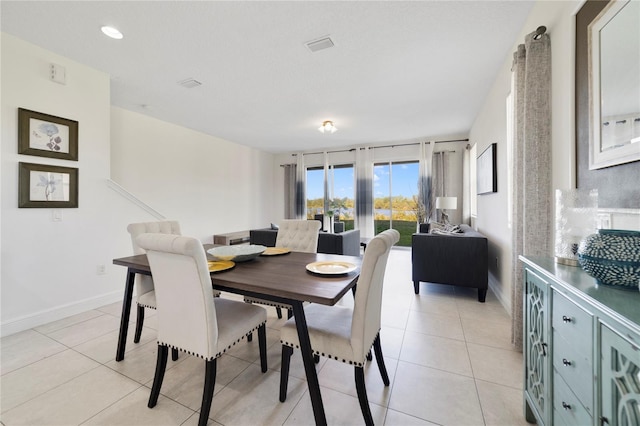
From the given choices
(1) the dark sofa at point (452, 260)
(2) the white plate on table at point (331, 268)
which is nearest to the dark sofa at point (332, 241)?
(1) the dark sofa at point (452, 260)

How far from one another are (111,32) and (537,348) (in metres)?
3.86

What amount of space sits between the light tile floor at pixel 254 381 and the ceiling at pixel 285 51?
2702 millimetres

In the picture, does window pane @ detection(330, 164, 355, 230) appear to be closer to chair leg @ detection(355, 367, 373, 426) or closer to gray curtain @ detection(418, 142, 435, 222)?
gray curtain @ detection(418, 142, 435, 222)

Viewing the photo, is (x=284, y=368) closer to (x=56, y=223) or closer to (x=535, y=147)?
(x=535, y=147)

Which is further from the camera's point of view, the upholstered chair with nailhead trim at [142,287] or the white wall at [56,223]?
the white wall at [56,223]

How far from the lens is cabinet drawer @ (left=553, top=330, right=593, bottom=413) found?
2.70 feet

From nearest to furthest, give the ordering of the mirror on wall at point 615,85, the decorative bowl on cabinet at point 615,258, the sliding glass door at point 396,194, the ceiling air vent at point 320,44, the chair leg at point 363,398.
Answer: the decorative bowl on cabinet at point 615,258 → the mirror on wall at point 615,85 → the chair leg at point 363,398 → the ceiling air vent at point 320,44 → the sliding glass door at point 396,194

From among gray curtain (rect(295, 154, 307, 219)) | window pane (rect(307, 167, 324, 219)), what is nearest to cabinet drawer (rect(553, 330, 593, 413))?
window pane (rect(307, 167, 324, 219))

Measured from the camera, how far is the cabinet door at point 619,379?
25.3 inches

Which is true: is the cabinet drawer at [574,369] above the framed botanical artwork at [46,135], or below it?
below

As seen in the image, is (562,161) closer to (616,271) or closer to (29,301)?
(616,271)

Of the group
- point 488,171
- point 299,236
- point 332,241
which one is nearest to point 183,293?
point 299,236

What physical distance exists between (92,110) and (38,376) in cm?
266

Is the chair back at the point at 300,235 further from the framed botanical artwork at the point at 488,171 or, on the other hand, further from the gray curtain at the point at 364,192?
the gray curtain at the point at 364,192
